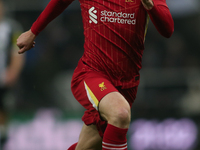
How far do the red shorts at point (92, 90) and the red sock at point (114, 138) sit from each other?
0.69ft

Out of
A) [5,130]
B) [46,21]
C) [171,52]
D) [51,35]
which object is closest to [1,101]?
[5,130]

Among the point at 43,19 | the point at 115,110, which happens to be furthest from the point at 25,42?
the point at 115,110

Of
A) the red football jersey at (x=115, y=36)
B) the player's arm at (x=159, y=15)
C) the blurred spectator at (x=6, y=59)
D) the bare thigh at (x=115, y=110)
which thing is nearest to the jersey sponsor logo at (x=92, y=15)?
the red football jersey at (x=115, y=36)

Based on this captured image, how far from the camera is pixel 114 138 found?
2.47 metres

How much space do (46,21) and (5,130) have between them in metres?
2.82

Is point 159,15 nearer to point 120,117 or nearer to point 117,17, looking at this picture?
point 117,17

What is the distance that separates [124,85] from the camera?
9.63 ft

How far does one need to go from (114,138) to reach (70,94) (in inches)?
154

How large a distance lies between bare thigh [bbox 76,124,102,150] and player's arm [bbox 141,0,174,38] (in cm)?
92

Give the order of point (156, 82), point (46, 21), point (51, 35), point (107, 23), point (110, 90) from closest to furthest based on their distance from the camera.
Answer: point (110, 90) < point (107, 23) < point (46, 21) < point (156, 82) < point (51, 35)

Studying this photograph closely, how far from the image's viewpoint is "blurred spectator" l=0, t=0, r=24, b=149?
17.1ft

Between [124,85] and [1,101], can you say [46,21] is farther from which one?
[1,101]

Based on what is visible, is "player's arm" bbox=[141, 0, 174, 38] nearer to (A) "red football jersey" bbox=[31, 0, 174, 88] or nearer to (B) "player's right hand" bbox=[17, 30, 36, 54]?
(A) "red football jersey" bbox=[31, 0, 174, 88]

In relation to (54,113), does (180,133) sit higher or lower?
lower
